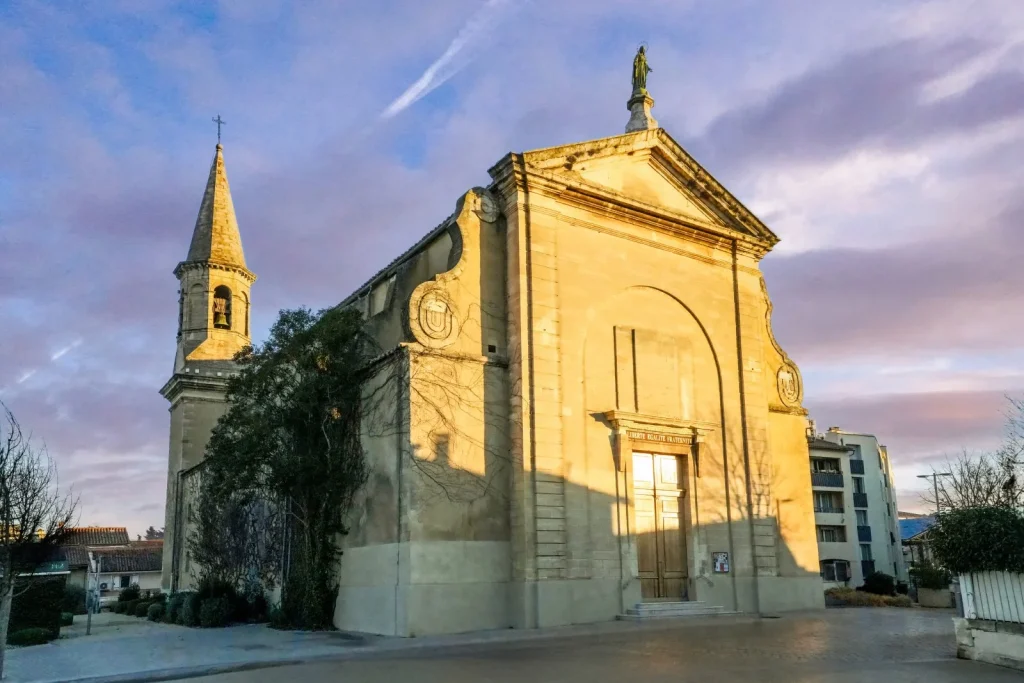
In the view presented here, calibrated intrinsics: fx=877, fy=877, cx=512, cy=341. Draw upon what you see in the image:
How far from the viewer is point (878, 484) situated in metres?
68.8

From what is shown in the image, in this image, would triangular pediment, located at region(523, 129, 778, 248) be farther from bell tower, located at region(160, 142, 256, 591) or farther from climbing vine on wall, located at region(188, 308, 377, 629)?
bell tower, located at region(160, 142, 256, 591)

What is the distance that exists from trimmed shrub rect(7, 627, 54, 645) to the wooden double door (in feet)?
46.0

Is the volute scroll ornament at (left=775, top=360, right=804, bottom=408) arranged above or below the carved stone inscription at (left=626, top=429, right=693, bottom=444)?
above

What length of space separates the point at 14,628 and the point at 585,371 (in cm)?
1496

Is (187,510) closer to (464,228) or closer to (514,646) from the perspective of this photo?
(464,228)

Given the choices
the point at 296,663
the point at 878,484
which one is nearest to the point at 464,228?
the point at 296,663

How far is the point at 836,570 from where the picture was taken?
2498 inches

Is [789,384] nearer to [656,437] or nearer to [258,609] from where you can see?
[656,437]

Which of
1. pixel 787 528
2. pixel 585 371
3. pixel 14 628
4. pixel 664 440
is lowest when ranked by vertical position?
pixel 14 628

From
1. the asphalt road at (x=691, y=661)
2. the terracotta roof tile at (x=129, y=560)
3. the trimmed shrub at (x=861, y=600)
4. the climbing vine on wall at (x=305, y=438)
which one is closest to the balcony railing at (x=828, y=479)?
the trimmed shrub at (x=861, y=600)

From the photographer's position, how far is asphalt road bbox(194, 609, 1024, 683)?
1156 centimetres

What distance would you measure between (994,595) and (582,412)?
9.73 m

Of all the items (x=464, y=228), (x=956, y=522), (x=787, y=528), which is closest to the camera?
(x=956, y=522)

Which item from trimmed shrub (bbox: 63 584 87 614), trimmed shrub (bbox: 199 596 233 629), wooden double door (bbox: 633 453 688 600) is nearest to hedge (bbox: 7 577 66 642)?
trimmed shrub (bbox: 199 596 233 629)
